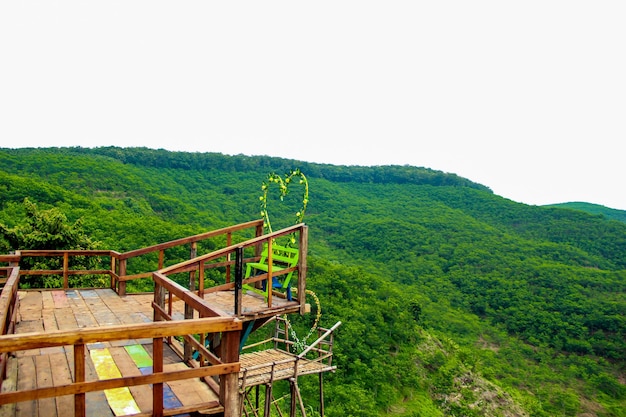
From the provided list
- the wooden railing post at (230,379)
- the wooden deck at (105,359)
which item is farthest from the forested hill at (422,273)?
the wooden railing post at (230,379)

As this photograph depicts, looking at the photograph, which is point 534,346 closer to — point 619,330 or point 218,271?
point 619,330

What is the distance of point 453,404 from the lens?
2180 centimetres

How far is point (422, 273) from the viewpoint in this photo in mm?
43156

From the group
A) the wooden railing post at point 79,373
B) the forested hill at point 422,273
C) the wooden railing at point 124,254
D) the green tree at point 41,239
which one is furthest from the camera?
the forested hill at point 422,273

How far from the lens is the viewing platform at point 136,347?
9.53ft

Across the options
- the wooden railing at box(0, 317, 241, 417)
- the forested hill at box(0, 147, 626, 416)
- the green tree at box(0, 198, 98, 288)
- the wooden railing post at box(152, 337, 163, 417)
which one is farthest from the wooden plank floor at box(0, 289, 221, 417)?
the forested hill at box(0, 147, 626, 416)

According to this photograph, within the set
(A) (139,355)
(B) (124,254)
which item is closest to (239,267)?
(A) (139,355)

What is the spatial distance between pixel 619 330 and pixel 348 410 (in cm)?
2767

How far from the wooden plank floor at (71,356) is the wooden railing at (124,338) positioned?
40 cm

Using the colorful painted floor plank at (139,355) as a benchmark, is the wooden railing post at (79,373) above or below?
above

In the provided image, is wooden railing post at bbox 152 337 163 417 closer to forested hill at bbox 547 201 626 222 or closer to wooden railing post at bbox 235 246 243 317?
wooden railing post at bbox 235 246 243 317

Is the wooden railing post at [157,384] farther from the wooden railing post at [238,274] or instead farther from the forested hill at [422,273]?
the forested hill at [422,273]

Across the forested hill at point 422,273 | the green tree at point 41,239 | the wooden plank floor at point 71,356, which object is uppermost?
the wooden plank floor at point 71,356

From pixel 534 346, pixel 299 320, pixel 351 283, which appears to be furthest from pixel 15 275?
pixel 534 346
